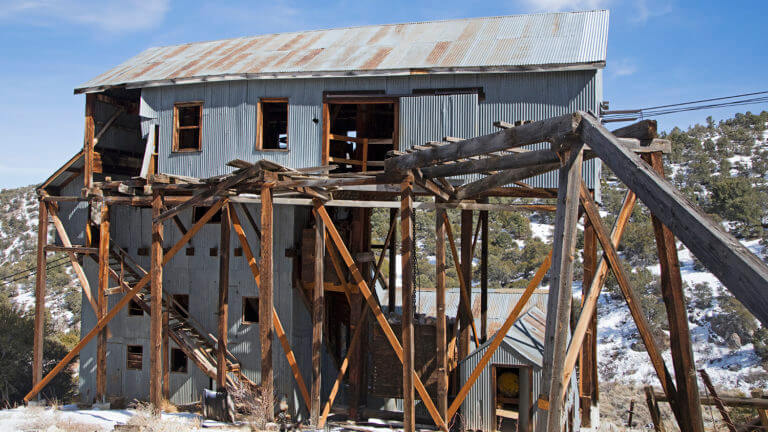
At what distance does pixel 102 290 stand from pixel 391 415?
9.04 metres

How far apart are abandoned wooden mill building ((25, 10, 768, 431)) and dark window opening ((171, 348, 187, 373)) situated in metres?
0.06

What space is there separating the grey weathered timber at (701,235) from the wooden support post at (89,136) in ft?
54.3

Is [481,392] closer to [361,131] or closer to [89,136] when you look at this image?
[361,131]

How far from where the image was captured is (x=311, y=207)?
59.7ft

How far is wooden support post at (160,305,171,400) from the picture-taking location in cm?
1748

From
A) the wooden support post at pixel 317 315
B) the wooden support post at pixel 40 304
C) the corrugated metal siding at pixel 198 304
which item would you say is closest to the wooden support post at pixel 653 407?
the wooden support post at pixel 317 315

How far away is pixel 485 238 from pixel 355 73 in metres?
6.98

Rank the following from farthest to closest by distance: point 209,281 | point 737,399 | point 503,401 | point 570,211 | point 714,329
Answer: point 714,329 → point 209,281 → point 503,401 → point 737,399 → point 570,211

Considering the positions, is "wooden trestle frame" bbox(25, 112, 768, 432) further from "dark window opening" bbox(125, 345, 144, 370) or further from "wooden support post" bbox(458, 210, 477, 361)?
"dark window opening" bbox(125, 345, 144, 370)

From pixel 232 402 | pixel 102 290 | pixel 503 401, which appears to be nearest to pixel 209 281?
pixel 102 290

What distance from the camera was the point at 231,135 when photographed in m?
17.6

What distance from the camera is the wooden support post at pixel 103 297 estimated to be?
17281mm

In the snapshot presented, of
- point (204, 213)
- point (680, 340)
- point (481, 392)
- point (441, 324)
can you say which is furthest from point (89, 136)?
point (680, 340)

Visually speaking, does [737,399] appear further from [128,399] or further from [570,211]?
[128,399]
